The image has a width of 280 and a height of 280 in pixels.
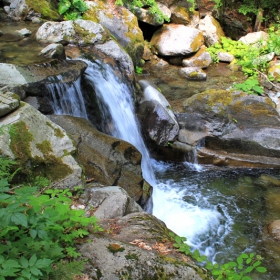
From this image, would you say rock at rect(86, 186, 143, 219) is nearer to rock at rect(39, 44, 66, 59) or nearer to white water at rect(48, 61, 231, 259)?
white water at rect(48, 61, 231, 259)

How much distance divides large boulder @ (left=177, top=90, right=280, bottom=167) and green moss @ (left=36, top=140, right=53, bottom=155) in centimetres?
433

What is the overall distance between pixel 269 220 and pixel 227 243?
1.07m

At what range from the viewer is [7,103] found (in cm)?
391

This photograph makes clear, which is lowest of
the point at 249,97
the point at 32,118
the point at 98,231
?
the point at 249,97

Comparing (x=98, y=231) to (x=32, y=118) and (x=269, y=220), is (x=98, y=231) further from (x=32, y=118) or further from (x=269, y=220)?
(x=269, y=220)

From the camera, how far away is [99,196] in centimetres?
390

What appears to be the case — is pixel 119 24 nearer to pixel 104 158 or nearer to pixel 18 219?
pixel 104 158

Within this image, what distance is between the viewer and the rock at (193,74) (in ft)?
35.2

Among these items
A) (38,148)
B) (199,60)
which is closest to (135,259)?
Answer: (38,148)

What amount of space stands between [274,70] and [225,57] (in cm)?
238

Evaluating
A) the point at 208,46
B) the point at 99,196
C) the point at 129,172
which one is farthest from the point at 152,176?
the point at 208,46

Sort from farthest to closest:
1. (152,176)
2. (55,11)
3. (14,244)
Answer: (55,11) < (152,176) < (14,244)

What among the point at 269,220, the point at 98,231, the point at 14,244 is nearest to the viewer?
the point at 14,244

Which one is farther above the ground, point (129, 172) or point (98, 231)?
point (98, 231)
